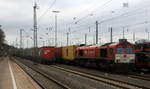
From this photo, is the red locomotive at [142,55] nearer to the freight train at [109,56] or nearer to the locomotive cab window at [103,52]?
the freight train at [109,56]

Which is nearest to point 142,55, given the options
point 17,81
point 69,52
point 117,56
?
point 117,56

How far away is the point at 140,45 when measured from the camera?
30.7 m

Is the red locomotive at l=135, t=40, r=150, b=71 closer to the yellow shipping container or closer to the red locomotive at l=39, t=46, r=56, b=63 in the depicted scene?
the yellow shipping container

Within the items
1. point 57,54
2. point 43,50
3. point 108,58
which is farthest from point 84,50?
point 57,54

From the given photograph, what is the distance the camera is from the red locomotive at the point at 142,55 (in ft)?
94.3

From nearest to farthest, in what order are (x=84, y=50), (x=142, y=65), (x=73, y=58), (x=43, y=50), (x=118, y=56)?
1. (x=118, y=56)
2. (x=142, y=65)
3. (x=84, y=50)
4. (x=73, y=58)
5. (x=43, y=50)

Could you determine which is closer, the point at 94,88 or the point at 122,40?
the point at 94,88

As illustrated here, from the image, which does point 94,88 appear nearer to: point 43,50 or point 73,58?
point 73,58

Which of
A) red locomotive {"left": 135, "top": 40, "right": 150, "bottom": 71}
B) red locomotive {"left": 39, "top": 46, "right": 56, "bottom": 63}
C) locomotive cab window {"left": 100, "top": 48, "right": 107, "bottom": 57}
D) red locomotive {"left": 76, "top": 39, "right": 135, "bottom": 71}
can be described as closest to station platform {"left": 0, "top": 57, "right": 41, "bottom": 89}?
red locomotive {"left": 76, "top": 39, "right": 135, "bottom": 71}

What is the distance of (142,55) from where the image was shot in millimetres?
29547

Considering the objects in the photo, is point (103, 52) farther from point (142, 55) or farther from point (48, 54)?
point (48, 54)

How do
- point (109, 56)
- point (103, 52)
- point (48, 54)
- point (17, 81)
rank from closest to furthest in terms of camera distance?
point (17, 81) < point (109, 56) < point (103, 52) < point (48, 54)

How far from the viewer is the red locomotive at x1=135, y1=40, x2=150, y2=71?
28734 mm

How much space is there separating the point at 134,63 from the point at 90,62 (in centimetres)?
820
